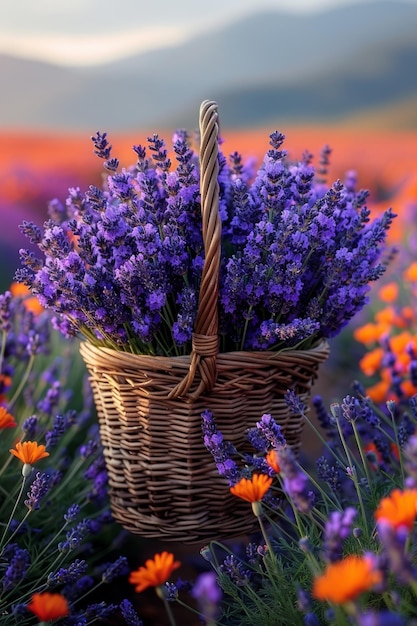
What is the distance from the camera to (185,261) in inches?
54.4

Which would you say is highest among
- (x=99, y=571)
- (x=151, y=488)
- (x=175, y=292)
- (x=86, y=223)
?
(x=86, y=223)

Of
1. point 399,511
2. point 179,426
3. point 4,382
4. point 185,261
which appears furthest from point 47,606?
point 4,382

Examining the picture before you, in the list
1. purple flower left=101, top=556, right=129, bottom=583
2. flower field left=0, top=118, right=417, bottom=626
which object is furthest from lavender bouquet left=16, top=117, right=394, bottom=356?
purple flower left=101, top=556, right=129, bottom=583

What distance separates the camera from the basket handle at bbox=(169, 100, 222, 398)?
1.28 meters

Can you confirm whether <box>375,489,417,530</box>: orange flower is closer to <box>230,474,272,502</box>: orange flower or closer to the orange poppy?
<box>230,474,272,502</box>: orange flower

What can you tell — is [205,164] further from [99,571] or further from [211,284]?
[99,571]

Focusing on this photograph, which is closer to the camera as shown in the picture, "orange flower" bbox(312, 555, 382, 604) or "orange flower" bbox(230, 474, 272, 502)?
"orange flower" bbox(312, 555, 382, 604)

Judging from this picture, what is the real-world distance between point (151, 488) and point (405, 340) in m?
1.19

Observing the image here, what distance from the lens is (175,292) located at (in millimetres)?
1453

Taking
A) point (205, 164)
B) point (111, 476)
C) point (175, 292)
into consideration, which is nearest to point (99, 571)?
point (111, 476)

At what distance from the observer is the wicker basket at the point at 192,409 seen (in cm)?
132

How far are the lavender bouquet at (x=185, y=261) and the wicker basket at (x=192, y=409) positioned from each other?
5 centimetres

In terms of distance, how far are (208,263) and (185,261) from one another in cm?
11

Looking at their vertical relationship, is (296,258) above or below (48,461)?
above
